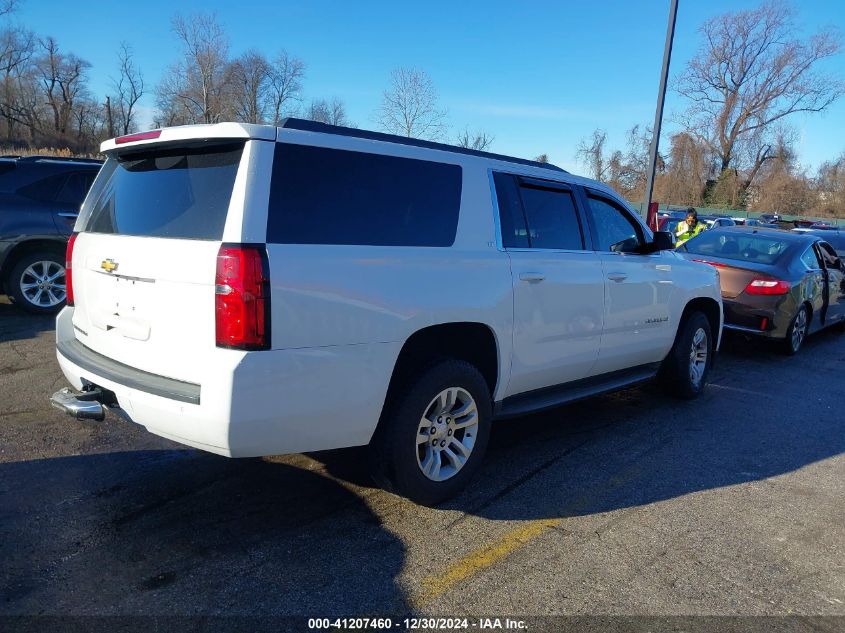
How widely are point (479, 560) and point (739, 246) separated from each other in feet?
23.3

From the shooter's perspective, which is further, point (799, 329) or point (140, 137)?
point (799, 329)

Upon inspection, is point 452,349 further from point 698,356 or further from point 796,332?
point 796,332

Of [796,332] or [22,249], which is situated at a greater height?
[22,249]

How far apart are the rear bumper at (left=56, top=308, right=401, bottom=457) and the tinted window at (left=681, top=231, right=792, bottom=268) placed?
6766mm

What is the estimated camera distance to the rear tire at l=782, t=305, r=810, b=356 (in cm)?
A: 798

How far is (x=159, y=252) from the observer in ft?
9.71

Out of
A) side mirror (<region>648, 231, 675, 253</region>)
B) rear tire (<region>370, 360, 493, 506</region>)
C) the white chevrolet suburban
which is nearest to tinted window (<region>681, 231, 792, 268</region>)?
side mirror (<region>648, 231, 675, 253</region>)

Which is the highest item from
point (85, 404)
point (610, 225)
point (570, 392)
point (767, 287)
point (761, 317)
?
point (610, 225)

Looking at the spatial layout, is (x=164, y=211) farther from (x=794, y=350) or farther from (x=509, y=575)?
(x=794, y=350)

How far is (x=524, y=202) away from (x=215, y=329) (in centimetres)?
226

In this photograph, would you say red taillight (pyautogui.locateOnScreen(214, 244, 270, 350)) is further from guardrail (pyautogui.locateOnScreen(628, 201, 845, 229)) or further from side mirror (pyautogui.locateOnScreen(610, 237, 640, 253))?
guardrail (pyautogui.locateOnScreen(628, 201, 845, 229))

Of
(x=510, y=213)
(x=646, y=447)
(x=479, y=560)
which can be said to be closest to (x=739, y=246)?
(x=646, y=447)

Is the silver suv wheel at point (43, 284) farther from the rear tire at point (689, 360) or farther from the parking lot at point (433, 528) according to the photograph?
the rear tire at point (689, 360)

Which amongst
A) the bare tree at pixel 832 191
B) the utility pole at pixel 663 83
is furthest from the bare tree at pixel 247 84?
the bare tree at pixel 832 191
